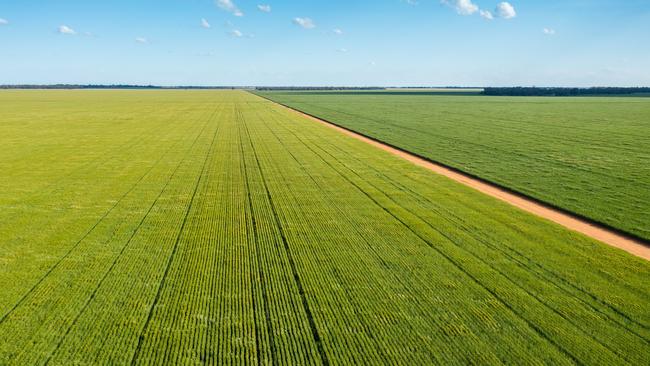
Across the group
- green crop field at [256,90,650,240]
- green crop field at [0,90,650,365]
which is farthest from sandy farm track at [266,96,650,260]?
green crop field at [0,90,650,365]

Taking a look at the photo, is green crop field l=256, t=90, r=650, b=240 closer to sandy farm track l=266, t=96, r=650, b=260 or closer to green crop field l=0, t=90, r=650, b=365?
green crop field l=0, t=90, r=650, b=365

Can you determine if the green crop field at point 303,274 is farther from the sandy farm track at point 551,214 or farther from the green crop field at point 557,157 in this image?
the sandy farm track at point 551,214

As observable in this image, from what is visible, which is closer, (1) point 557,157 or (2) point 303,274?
(2) point 303,274

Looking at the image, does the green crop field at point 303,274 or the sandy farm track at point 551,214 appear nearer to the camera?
the green crop field at point 303,274

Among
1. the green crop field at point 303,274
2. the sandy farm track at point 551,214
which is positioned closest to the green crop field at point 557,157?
the green crop field at point 303,274

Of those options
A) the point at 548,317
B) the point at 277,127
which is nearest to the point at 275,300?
the point at 548,317

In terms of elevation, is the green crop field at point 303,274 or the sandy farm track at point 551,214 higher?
the green crop field at point 303,274

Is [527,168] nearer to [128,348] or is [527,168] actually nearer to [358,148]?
[358,148]

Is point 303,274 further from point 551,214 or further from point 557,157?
point 557,157

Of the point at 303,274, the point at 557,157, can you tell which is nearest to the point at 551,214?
the point at 303,274
